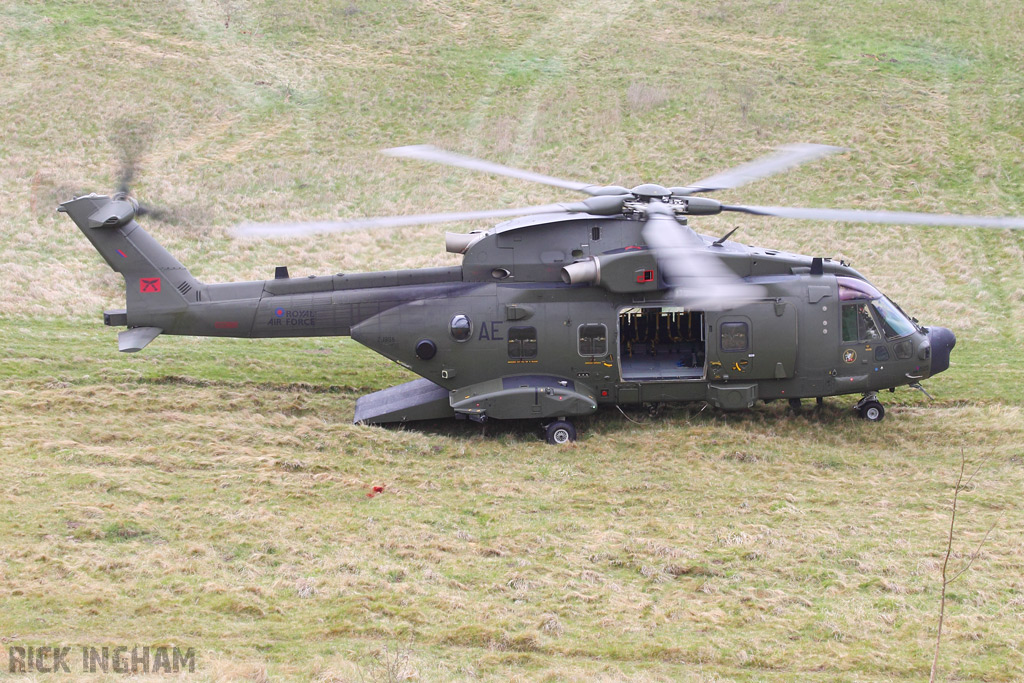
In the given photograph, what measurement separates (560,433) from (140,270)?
25.3 feet

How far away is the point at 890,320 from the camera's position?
50.9 ft

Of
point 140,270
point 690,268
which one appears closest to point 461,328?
point 690,268

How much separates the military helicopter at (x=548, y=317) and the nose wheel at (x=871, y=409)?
1.90 ft

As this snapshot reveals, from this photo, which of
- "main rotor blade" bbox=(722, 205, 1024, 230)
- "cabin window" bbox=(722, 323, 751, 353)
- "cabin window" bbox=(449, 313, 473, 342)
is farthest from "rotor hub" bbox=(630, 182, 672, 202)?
"cabin window" bbox=(449, 313, 473, 342)

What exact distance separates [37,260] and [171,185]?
273 inches

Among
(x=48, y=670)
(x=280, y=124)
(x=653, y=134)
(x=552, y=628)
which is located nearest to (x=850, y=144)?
(x=653, y=134)

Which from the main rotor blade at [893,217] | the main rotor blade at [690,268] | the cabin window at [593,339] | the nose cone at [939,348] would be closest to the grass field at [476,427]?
the nose cone at [939,348]

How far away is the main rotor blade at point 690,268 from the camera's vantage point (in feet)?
42.1

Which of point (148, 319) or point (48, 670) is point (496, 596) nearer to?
point (48, 670)

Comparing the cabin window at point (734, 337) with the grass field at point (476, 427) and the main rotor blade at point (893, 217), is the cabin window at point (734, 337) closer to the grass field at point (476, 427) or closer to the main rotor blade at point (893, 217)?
the grass field at point (476, 427)

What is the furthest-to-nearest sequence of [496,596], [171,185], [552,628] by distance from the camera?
[171,185], [496,596], [552,628]

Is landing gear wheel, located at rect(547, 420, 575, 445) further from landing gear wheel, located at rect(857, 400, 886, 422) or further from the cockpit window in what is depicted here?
landing gear wheel, located at rect(857, 400, 886, 422)

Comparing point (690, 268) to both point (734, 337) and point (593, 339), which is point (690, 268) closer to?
point (734, 337)

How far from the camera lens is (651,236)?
12891 mm
